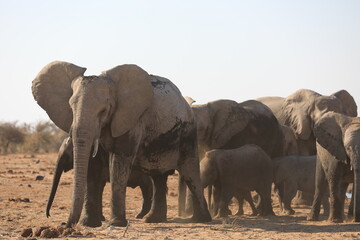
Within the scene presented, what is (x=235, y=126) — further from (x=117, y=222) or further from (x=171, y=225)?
(x=117, y=222)

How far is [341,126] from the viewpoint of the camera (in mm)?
12617

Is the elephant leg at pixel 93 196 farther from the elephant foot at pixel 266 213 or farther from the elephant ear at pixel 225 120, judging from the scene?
the elephant ear at pixel 225 120

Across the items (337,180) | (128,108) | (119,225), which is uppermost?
(128,108)

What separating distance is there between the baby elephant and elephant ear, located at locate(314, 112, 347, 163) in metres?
1.73

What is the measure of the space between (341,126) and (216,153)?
8.00ft

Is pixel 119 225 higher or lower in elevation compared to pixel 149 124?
lower

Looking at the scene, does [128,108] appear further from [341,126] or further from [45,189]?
[45,189]

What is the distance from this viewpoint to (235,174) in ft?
46.1

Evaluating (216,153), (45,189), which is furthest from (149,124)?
(45,189)

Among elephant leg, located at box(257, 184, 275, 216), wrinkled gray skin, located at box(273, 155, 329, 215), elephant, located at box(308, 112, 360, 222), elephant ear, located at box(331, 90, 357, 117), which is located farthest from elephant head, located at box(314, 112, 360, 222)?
elephant ear, located at box(331, 90, 357, 117)

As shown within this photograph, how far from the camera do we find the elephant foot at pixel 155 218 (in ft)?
41.7

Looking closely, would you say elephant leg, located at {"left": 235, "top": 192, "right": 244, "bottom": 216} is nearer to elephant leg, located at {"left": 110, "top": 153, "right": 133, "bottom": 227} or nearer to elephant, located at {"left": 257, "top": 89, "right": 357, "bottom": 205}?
elephant, located at {"left": 257, "top": 89, "right": 357, "bottom": 205}

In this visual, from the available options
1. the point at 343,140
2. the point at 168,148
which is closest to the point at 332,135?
the point at 343,140

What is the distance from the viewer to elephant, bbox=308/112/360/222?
12.1 m
